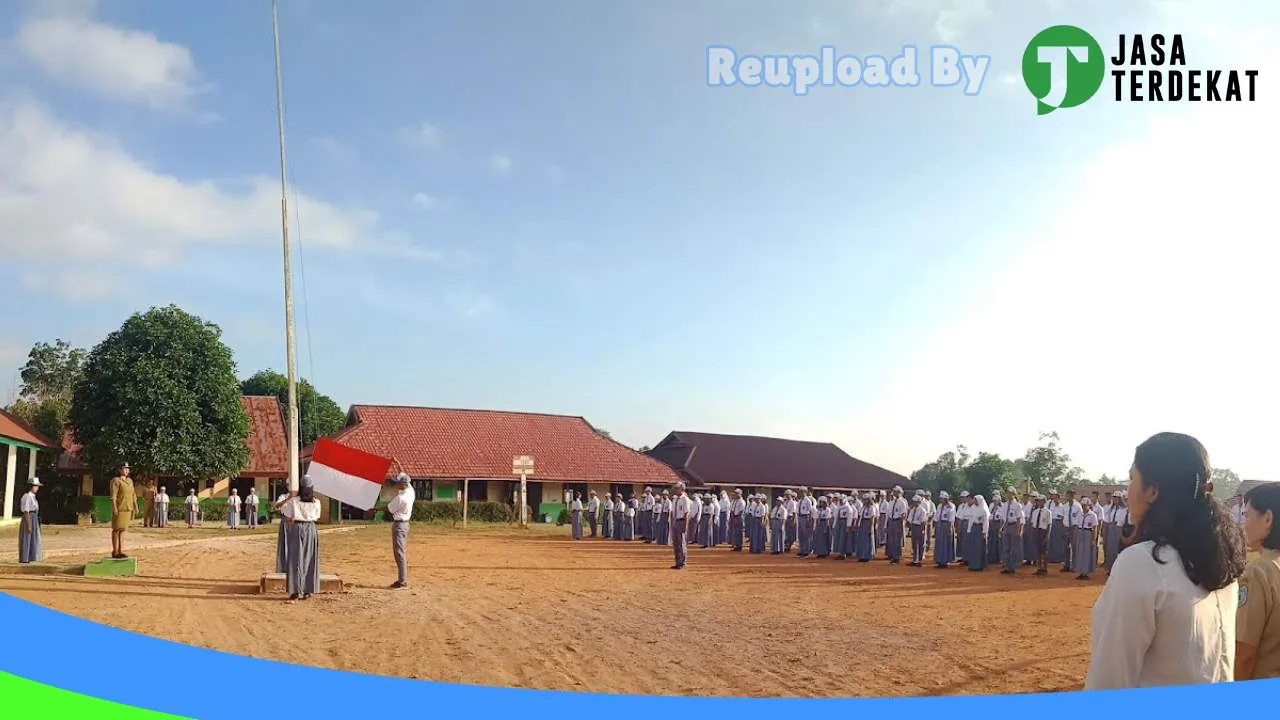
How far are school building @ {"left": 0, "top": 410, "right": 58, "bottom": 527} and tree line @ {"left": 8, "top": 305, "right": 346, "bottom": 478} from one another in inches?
45.1

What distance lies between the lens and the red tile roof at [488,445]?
1121 inches

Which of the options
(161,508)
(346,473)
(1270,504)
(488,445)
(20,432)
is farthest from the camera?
(488,445)

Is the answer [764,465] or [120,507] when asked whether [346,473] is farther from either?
[764,465]

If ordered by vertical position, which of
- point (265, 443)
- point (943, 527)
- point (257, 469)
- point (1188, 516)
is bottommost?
point (943, 527)

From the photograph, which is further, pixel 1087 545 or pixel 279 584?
pixel 1087 545

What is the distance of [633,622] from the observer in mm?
8875

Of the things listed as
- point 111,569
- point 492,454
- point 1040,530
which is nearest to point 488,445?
point 492,454

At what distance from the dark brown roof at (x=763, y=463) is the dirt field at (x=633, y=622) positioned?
1717cm

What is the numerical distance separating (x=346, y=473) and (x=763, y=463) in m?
23.7

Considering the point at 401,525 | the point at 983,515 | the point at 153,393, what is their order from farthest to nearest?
1. the point at 153,393
2. the point at 983,515
3. the point at 401,525

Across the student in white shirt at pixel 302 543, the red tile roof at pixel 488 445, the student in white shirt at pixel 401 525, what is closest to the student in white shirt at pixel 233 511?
the red tile roof at pixel 488 445

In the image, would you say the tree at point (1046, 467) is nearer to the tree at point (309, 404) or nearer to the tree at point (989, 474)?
the tree at point (989, 474)

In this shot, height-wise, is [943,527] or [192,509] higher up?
[943,527]

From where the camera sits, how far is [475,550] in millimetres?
18000
